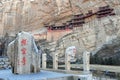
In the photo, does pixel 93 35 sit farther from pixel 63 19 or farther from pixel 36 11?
pixel 36 11

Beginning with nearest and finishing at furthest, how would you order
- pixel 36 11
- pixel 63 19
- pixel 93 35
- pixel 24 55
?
1. pixel 24 55
2. pixel 93 35
3. pixel 63 19
4. pixel 36 11

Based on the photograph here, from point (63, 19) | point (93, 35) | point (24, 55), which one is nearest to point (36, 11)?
point (63, 19)

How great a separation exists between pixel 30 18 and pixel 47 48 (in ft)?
24.7

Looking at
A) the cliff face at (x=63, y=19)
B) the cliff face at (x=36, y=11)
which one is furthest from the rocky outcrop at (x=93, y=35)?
the cliff face at (x=36, y=11)

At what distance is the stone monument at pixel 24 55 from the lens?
1371cm

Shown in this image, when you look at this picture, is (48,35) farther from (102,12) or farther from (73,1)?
(102,12)

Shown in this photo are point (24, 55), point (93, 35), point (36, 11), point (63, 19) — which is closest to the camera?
point (24, 55)

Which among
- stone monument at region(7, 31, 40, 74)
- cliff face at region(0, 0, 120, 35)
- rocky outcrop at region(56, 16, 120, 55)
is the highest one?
cliff face at region(0, 0, 120, 35)

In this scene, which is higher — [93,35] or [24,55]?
[93,35]

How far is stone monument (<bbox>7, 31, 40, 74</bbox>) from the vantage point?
13711mm

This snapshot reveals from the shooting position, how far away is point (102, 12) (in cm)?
3509

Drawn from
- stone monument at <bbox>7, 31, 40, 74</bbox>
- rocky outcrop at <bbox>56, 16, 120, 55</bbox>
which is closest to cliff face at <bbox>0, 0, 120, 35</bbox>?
rocky outcrop at <bbox>56, 16, 120, 55</bbox>

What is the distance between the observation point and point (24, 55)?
13.8 meters

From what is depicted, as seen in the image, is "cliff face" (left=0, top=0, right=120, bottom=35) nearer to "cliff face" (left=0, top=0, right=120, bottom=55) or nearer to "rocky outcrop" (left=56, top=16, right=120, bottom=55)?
"cliff face" (left=0, top=0, right=120, bottom=55)
